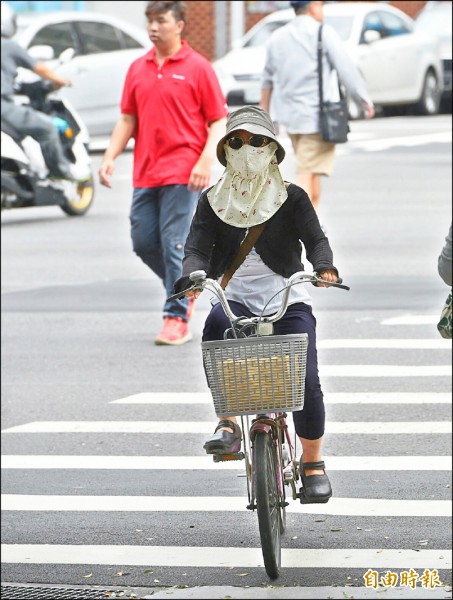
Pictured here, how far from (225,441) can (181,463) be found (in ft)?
16.3

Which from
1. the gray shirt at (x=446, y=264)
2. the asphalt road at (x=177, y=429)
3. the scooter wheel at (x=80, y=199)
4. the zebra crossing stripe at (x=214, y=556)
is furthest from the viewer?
the scooter wheel at (x=80, y=199)

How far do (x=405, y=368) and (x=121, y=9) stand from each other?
92.3ft

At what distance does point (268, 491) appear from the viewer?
4.09 meters

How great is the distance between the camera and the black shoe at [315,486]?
3.45 m

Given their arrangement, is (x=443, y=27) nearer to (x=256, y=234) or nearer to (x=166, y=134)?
(x=166, y=134)

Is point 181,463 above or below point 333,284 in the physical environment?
below

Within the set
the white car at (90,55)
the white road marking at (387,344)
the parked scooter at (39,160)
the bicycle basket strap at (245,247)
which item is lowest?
the white car at (90,55)

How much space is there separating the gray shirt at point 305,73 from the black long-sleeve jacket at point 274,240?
5.75m

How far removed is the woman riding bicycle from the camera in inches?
108

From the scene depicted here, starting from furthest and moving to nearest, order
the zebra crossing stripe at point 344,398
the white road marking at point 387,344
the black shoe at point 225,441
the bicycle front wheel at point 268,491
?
the white road marking at point 387,344 → the zebra crossing stripe at point 344,398 → the bicycle front wheel at point 268,491 → the black shoe at point 225,441

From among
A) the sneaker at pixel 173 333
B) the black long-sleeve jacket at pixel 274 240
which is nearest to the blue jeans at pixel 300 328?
the black long-sleeve jacket at pixel 274 240

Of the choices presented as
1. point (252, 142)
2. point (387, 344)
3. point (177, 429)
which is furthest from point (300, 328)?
point (387, 344)

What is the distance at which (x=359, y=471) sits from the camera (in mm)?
7992

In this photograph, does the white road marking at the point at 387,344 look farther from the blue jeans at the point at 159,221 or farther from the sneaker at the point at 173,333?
the blue jeans at the point at 159,221
